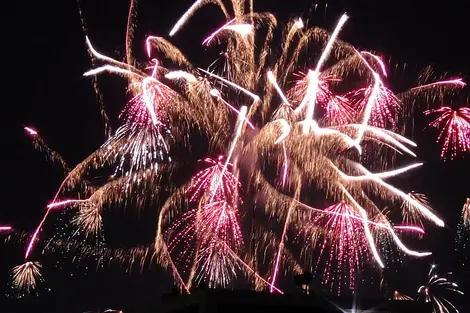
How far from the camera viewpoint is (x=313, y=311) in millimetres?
9508

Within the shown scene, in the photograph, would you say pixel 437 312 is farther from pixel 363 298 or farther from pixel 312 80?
pixel 363 298

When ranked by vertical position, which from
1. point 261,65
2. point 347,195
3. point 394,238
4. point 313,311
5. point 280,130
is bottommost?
point 313,311

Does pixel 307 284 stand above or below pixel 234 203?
below

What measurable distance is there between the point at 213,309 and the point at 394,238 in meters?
6.98

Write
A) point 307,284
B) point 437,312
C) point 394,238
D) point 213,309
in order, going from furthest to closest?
point 437,312, point 394,238, point 307,284, point 213,309

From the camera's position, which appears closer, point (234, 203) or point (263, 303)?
point (263, 303)

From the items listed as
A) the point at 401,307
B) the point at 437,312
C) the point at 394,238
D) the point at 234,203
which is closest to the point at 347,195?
the point at 394,238

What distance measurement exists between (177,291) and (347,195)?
5.34 m

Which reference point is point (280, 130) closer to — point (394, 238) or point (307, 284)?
point (394, 238)

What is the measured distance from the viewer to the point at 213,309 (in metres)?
9.34

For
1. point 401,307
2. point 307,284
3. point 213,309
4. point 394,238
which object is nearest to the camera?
point 213,309

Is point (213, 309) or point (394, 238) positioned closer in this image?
point (213, 309)

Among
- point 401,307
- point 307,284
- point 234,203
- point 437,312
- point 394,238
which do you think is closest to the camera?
point 307,284

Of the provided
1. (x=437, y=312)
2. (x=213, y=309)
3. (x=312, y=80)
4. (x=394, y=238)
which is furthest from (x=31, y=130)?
(x=437, y=312)
